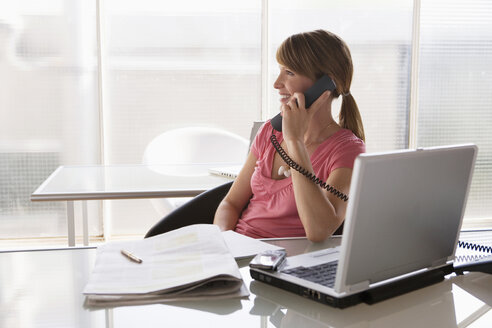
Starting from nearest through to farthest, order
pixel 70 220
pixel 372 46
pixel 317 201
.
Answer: pixel 317 201
pixel 70 220
pixel 372 46

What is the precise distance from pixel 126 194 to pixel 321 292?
1.53m

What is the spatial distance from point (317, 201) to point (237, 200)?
0.48 meters

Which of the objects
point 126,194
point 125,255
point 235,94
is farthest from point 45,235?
point 125,255

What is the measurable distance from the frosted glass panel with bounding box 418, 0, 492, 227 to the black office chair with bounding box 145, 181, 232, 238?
9.52ft

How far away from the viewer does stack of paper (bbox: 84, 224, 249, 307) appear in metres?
1.06

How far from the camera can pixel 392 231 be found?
3.35 feet

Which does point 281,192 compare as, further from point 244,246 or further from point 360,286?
point 360,286

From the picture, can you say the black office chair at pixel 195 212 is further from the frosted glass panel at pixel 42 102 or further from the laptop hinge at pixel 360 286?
the frosted glass panel at pixel 42 102

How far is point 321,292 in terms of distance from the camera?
1033 mm

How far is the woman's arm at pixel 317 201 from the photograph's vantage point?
1584 mm

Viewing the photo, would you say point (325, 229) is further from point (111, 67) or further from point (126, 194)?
point (111, 67)

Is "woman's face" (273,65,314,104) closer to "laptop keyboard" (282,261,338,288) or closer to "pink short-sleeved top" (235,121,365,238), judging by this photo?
"pink short-sleeved top" (235,121,365,238)

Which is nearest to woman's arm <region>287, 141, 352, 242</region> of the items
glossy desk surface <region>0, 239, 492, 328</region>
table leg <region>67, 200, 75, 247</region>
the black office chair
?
glossy desk surface <region>0, 239, 492, 328</region>

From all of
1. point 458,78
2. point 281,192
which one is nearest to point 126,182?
point 281,192
